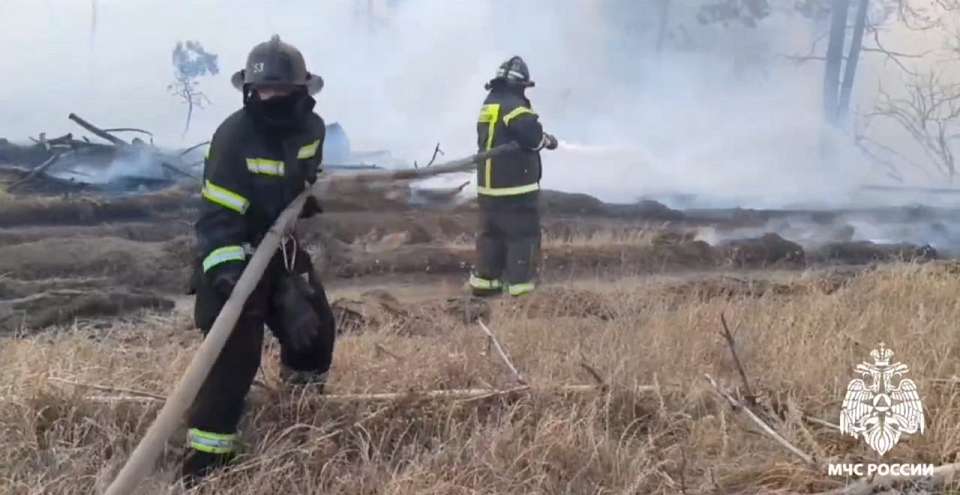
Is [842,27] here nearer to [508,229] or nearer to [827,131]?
[827,131]

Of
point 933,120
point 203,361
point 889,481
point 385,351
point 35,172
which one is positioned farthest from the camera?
point 933,120

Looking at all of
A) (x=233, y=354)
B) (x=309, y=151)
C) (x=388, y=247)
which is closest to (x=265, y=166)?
(x=309, y=151)

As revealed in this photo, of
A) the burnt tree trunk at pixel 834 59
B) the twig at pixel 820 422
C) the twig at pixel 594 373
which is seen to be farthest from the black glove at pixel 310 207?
the burnt tree trunk at pixel 834 59

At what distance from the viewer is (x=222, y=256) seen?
140 inches

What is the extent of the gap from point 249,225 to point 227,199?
15 cm

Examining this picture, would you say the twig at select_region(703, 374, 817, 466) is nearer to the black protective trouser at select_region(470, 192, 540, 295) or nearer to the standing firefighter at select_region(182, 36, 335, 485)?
the standing firefighter at select_region(182, 36, 335, 485)

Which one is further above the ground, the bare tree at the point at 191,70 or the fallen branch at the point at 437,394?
the bare tree at the point at 191,70

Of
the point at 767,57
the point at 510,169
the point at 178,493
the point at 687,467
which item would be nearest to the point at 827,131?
the point at 767,57

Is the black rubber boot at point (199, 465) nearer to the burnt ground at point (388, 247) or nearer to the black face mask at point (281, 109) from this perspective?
the black face mask at point (281, 109)

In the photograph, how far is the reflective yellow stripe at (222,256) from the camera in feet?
11.7

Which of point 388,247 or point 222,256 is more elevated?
point 222,256

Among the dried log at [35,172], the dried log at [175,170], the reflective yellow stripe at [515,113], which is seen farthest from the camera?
the dried log at [175,170]

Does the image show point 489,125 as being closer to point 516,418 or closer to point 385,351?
point 385,351

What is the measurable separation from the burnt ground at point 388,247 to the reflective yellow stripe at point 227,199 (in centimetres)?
302
